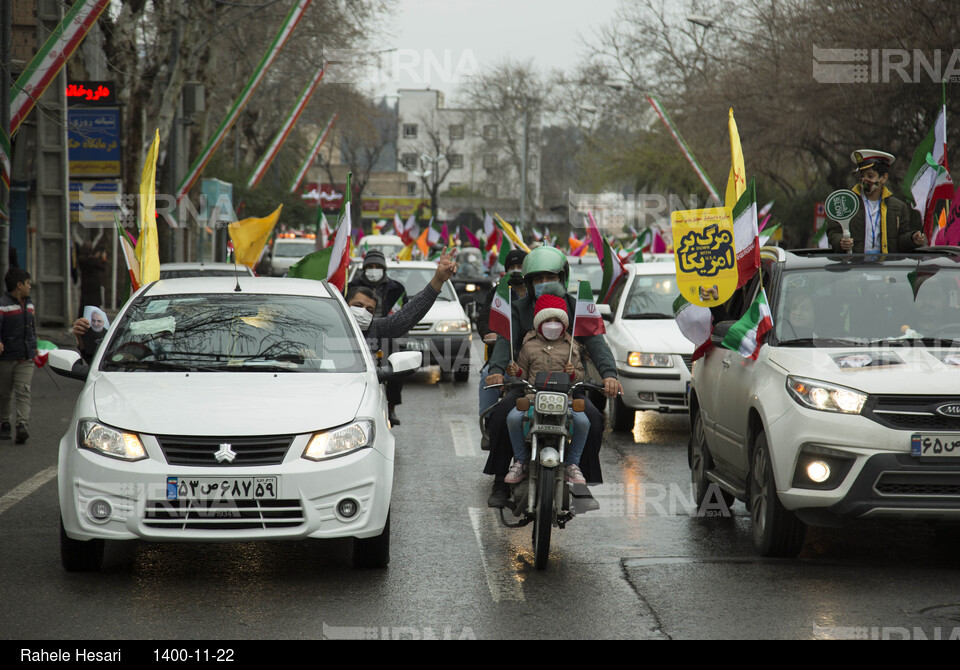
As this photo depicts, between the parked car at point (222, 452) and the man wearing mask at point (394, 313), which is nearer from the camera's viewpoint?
the parked car at point (222, 452)

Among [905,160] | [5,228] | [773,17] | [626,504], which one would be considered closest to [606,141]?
[773,17]

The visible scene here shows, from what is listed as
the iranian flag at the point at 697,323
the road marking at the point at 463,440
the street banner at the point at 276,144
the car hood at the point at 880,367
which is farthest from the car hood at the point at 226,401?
the street banner at the point at 276,144

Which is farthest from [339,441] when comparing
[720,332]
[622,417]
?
[622,417]

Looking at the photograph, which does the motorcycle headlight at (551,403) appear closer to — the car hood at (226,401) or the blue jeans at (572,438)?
the blue jeans at (572,438)

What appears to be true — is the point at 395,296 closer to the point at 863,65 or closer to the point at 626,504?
the point at 626,504

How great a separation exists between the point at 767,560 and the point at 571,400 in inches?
56.4

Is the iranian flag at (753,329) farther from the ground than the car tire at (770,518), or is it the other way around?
the iranian flag at (753,329)

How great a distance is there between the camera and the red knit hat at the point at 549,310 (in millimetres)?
7574

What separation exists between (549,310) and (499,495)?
112 centimetres

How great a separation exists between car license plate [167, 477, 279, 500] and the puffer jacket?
20.6 ft

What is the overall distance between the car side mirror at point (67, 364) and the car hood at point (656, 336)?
6555 mm

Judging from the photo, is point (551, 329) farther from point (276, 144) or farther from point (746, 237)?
point (276, 144)

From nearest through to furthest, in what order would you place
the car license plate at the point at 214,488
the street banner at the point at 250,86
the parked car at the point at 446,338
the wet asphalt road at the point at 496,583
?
the wet asphalt road at the point at 496,583, the car license plate at the point at 214,488, the parked car at the point at 446,338, the street banner at the point at 250,86

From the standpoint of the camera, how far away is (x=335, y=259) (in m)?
11.4
